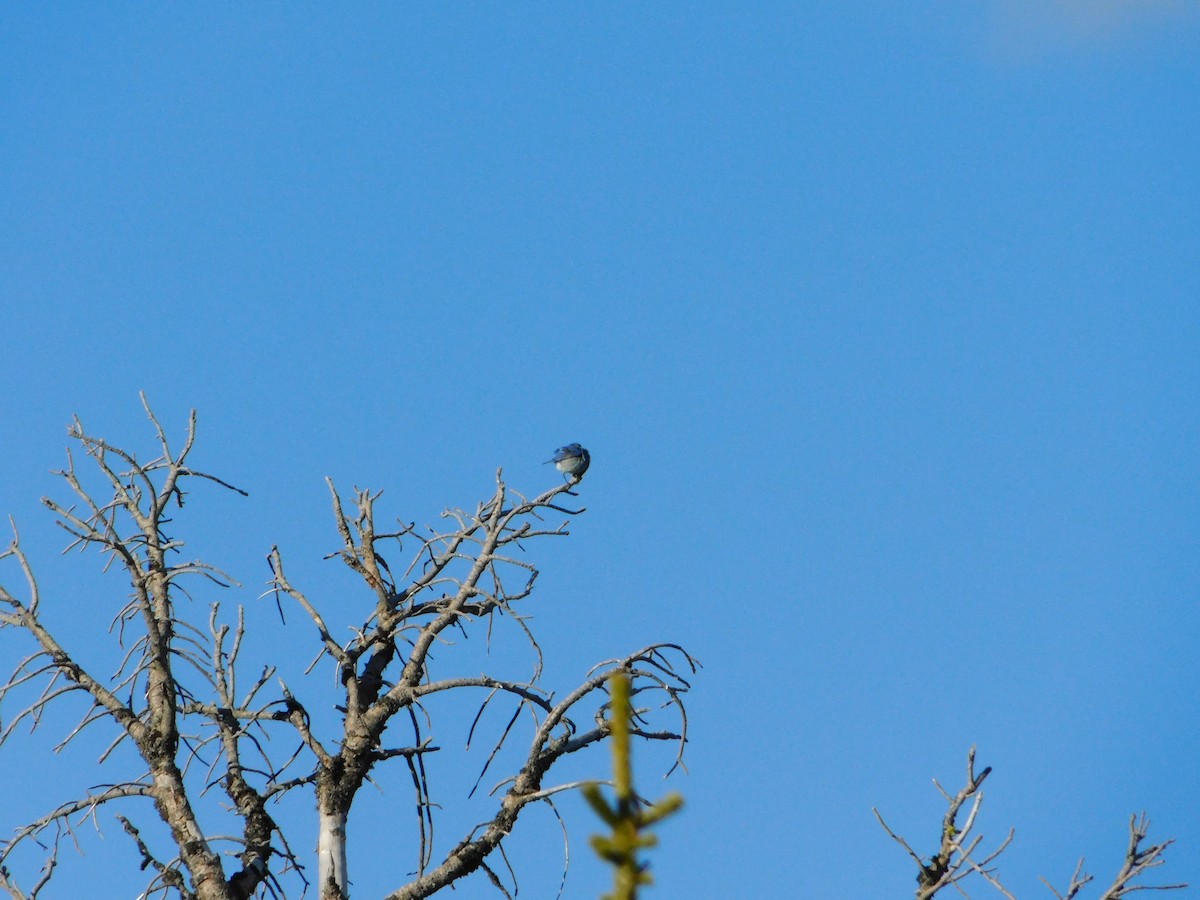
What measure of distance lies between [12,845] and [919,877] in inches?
178

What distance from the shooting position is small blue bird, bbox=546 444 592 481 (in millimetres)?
11773

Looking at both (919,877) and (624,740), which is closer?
(624,740)

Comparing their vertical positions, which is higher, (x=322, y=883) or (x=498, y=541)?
(x=498, y=541)

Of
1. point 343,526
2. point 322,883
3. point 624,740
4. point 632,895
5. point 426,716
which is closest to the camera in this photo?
point 624,740

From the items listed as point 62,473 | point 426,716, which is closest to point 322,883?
point 426,716

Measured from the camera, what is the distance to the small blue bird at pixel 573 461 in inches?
464

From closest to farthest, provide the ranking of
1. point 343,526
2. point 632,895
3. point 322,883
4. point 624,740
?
1. point 624,740
2. point 632,895
3. point 322,883
4. point 343,526

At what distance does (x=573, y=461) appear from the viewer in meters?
11.9

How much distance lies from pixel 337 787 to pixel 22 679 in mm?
1646

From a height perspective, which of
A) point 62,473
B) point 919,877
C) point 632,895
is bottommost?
point 632,895

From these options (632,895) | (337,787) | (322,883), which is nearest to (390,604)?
(337,787)

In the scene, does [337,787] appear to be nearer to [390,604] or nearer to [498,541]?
[390,604]

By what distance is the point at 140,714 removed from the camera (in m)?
6.96

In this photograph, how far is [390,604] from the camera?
24.1 ft
